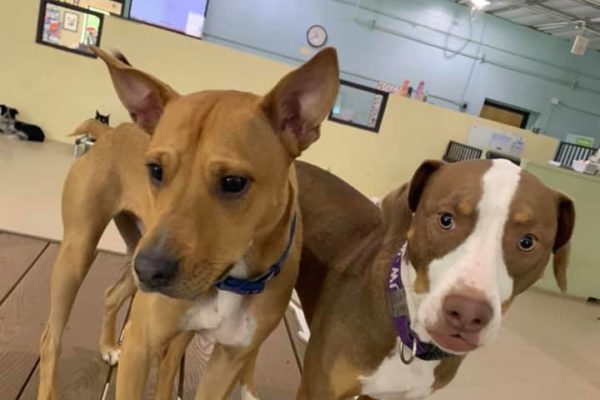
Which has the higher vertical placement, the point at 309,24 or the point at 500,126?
the point at 309,24

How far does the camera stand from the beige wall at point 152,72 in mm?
6500

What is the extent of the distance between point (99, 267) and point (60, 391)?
104 cm

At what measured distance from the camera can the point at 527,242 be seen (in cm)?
125

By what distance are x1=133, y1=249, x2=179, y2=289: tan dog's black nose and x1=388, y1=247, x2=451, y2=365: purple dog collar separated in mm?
605

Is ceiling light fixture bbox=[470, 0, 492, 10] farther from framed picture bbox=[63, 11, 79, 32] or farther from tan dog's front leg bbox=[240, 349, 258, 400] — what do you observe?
tan dog's front leg bbox=[240, 349, 258, 400]

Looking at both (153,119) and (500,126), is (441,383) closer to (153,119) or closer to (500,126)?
(153,119)

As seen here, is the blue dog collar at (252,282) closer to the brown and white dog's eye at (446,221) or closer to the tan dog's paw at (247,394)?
the brown and white dog's eye at (446,221)

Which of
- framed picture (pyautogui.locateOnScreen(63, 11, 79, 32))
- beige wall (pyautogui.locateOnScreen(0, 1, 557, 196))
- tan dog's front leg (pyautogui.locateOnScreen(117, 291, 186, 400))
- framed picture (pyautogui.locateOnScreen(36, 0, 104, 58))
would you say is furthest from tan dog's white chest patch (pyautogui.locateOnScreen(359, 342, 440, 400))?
framed picture (pyautogui.locateOnScreen(63, 11, 79, 32))

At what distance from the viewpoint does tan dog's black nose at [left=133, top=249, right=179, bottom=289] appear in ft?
3.50

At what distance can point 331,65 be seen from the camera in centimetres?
128

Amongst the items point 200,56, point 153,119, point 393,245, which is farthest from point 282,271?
point 200,56

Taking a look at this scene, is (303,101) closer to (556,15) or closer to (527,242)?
(527,242)

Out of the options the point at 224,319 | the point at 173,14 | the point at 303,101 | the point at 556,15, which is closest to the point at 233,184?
the point at 303,101

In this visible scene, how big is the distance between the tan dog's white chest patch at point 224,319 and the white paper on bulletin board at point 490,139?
6982 mm
